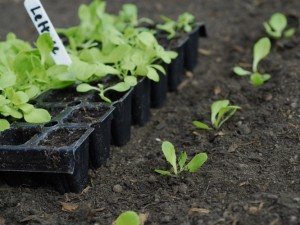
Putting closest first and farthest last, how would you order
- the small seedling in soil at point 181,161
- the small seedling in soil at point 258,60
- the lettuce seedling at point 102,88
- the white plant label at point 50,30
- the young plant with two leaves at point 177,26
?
1. the small seedling in soil at point 181,161
2. the lettuce seedling at point 102,88
3. the white plant label at point 50,30
4. the small seedling in soil at point 258,60
5. the young plant with two leaves at point 177,26

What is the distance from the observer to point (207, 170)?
1724 millimetres

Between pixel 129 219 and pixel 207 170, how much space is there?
393 millimetres

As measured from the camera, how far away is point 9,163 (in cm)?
162

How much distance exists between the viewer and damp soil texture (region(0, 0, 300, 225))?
1515mm

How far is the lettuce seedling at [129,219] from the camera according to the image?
4.66 feet

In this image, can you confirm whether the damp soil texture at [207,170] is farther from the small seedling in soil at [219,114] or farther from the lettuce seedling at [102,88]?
the lettuce seedling at [102,88]

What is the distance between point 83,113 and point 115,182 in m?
0.28

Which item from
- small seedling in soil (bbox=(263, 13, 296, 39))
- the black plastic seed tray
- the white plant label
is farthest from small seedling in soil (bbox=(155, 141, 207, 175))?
small seedling in soil (bbox=(263, 13, 296, 39))

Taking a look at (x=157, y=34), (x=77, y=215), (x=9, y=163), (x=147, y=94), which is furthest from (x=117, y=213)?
(x=157, y=34)

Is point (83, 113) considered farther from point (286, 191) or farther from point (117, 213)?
point (286, 191)

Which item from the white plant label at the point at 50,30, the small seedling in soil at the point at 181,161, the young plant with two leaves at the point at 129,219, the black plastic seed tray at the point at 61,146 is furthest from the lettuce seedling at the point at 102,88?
the young plant with two leaves at the point at 129,219

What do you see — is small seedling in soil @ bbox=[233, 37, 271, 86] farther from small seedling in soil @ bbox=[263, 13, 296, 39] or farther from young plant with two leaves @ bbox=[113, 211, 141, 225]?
young plant with two leaves @ bbox=[113, 211, 141, 225]

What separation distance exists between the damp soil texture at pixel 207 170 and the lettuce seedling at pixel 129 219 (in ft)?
0.37

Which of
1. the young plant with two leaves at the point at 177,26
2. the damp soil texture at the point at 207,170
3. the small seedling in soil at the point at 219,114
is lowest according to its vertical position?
the damp soil texture at the point at 207,170
